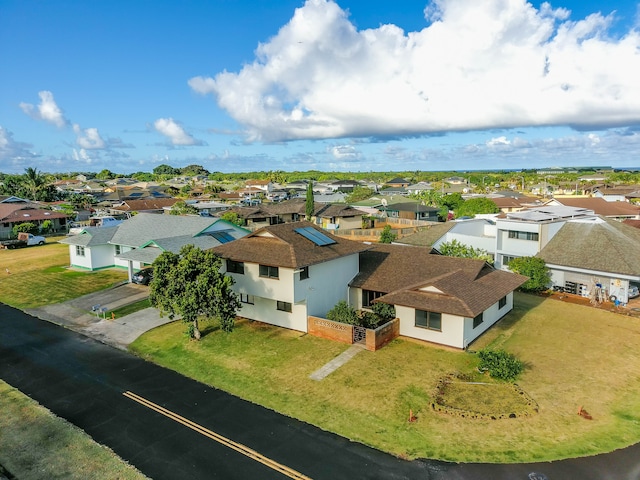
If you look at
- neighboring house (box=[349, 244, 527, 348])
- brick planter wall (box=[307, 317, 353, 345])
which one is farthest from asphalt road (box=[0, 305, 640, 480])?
neighboring house (box=[349, 244, 527, 348])

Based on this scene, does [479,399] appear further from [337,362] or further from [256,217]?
[256,217]

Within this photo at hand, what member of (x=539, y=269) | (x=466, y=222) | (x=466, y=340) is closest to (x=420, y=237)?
(x=466, y=222)

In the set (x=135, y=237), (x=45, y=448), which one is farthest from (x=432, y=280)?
(x=135, y=237)

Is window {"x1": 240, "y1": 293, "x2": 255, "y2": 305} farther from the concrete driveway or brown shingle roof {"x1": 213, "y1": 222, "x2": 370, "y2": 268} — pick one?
the concrete driveway

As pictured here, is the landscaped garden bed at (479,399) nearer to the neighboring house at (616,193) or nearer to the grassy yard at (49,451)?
the grassy yard at (49,451)

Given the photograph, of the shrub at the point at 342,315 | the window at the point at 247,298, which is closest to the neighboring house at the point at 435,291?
the shrub at the point at 342,315

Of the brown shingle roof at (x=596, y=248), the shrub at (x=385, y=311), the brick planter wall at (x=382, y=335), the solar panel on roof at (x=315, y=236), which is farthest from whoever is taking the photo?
the brown shingle roof at (x=596, y=248)

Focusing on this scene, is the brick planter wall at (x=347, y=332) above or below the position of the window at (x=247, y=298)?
below
